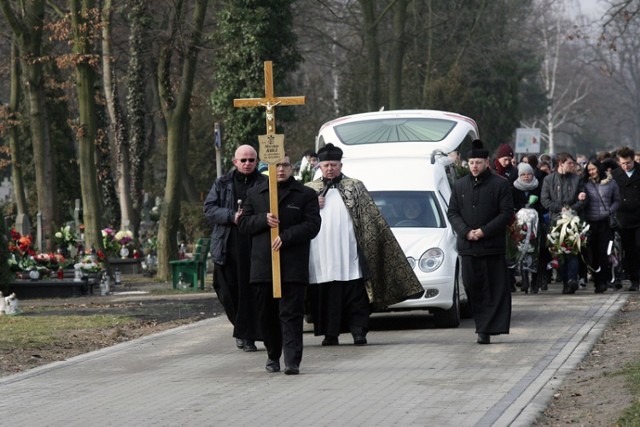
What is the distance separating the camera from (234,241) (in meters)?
14.9

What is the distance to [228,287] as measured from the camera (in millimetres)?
15125

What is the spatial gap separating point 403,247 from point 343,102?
131 feet

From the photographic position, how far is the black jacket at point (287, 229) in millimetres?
12719

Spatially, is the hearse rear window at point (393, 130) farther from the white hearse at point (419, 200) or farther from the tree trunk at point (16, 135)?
the tree trunk at point (16, 135)

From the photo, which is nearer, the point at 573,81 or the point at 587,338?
the point at 587,338

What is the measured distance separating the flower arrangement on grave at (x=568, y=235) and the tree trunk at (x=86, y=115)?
8.79 meters

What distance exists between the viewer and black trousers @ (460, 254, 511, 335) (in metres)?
Answer: 14.9

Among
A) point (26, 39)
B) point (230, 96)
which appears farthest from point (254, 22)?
point (26, 39)

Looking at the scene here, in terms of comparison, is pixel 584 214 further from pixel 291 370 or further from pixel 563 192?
pixel 291 370

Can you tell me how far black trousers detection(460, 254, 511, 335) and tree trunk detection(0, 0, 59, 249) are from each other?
14385mm

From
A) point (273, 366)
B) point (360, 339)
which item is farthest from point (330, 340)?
point (273, 366)

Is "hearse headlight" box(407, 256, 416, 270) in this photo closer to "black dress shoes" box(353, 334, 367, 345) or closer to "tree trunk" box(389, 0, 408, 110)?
"black dress shoes" box(353, 334, 367, 345)

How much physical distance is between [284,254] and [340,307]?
259cm

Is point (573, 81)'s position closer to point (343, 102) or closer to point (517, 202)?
point (343, 102)
